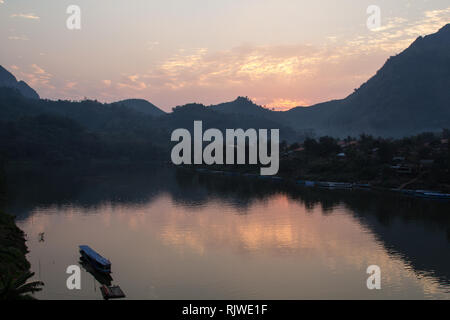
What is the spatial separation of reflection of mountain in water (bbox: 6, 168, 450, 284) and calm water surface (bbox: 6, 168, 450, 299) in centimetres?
24

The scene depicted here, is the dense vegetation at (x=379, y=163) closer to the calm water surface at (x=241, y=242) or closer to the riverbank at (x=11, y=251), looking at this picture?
the calm water surface at (x=241, y=242)

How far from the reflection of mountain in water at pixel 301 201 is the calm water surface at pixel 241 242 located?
239 millimetres

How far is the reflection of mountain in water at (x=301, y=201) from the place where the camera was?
46.9m

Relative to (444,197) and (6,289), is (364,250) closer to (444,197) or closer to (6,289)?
(6,289)

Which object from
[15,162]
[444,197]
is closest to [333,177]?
[444,197]

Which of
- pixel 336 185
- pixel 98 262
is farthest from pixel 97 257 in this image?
pixel 336 185

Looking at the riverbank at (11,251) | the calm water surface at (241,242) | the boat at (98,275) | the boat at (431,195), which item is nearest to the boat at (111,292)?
the calm water surface at (241,242)

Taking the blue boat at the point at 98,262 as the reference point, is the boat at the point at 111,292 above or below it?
below

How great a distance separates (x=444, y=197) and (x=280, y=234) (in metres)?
47.3

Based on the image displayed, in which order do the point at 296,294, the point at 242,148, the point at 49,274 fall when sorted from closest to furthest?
the point at 296,294 → the point at 49,274 → the point at 242,148

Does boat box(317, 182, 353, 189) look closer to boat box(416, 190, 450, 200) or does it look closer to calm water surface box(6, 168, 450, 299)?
calm water surface box(6, 168, 450, 299)

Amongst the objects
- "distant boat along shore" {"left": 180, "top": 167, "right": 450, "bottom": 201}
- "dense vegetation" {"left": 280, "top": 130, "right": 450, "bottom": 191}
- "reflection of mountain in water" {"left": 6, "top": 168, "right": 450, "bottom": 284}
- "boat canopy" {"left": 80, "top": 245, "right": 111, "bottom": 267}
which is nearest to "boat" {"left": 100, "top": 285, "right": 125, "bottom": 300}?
"boat canopy" {"left": 80, "top": 245, "right": 111, "bottom": 267}

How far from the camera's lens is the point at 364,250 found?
149 ft
